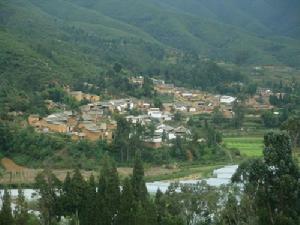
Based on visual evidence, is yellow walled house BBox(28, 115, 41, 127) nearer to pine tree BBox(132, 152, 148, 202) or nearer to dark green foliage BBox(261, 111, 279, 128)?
dark green foliage BBox(261, 111, 279, 128)

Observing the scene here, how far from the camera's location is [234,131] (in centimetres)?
5772

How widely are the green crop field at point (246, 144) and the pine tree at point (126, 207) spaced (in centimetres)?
2498

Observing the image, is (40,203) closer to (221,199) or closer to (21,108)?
(221,199)

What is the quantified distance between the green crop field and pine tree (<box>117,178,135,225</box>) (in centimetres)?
2498

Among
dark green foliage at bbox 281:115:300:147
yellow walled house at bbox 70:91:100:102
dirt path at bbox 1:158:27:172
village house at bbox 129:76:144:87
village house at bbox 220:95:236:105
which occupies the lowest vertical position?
dirt path at bbox 1:158:27:172

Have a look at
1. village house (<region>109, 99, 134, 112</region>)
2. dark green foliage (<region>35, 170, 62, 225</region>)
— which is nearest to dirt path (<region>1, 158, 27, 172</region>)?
dark green foliage (<region>35, 170, 62, 225</region>)

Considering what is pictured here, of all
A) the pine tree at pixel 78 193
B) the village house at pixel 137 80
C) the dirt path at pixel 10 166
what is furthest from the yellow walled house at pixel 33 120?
the village house at pixel 137 80

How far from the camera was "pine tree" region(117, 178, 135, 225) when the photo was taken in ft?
75.4

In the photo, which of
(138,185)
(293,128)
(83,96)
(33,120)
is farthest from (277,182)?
(83,96)

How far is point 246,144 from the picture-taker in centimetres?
5206

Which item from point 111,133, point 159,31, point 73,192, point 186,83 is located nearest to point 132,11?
point 159,31

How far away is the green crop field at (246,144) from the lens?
1919 inches

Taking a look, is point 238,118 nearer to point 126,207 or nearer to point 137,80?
point 137,80

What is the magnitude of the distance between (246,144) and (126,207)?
2995 cm
